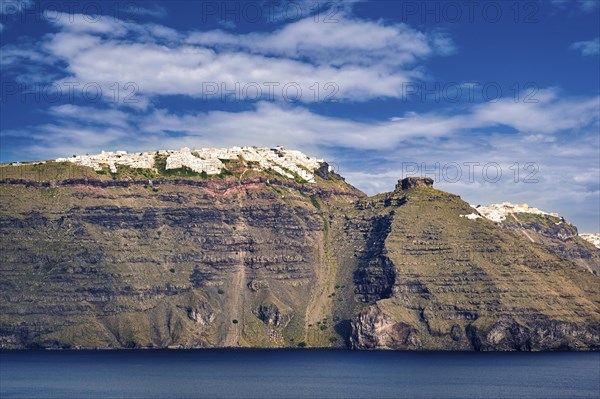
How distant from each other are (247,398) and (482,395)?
51.9 metres

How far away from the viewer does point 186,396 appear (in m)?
192

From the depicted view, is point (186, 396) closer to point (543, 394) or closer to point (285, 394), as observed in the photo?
point (285, 394)

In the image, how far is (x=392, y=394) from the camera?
19762cm

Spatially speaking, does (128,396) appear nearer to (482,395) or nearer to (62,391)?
(62,391)

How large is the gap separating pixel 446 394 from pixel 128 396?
228 feet

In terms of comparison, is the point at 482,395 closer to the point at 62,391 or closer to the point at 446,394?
the point at 446,394

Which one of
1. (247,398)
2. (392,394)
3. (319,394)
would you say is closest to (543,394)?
(392,394)

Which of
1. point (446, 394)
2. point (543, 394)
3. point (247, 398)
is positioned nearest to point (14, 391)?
point (247, 398)

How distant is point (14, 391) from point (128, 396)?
27463mm

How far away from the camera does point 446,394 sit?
19800cm

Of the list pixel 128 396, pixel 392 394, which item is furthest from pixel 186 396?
pixel 392 394

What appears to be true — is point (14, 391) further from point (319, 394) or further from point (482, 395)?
point (482, 395)

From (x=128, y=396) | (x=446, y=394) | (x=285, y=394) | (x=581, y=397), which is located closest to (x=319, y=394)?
(x=285, y=394)

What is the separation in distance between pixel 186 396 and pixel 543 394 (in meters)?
78.8
